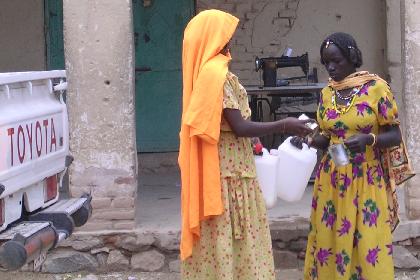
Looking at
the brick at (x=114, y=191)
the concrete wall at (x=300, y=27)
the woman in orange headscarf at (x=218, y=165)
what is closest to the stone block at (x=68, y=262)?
the brick at (x=114, y=191)

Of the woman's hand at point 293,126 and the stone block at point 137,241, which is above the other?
the woman's hand at point 293,126

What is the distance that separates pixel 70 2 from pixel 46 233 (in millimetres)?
2311

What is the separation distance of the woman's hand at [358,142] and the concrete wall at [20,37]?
4.74 metres

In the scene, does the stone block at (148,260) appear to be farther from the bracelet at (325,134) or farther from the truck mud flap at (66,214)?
the bracelet at (325,134)

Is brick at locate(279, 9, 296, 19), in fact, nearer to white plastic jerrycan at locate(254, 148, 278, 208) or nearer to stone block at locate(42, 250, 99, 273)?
stone block at locate(42, 250, 99, 273)

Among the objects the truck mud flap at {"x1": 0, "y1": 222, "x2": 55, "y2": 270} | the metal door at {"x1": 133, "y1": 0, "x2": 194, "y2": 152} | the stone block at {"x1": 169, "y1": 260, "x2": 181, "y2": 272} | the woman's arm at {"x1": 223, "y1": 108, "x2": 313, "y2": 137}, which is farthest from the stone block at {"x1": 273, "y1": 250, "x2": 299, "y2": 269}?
the metal door at {"x1": 133, "y1": 0, "x2": 194, "y2": 152}

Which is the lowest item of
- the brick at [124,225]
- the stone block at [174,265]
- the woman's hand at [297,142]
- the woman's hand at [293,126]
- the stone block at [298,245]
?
the stone block at [174,265]

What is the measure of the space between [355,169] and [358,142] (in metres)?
0.25

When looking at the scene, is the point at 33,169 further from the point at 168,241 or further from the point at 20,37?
the point at 20,37

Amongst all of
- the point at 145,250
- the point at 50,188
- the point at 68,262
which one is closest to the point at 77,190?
the point at 68,262

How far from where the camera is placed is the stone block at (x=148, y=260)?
5.86 metres

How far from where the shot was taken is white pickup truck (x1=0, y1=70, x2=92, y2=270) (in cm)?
363

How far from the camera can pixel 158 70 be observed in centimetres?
832

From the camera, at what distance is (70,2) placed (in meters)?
5.59
